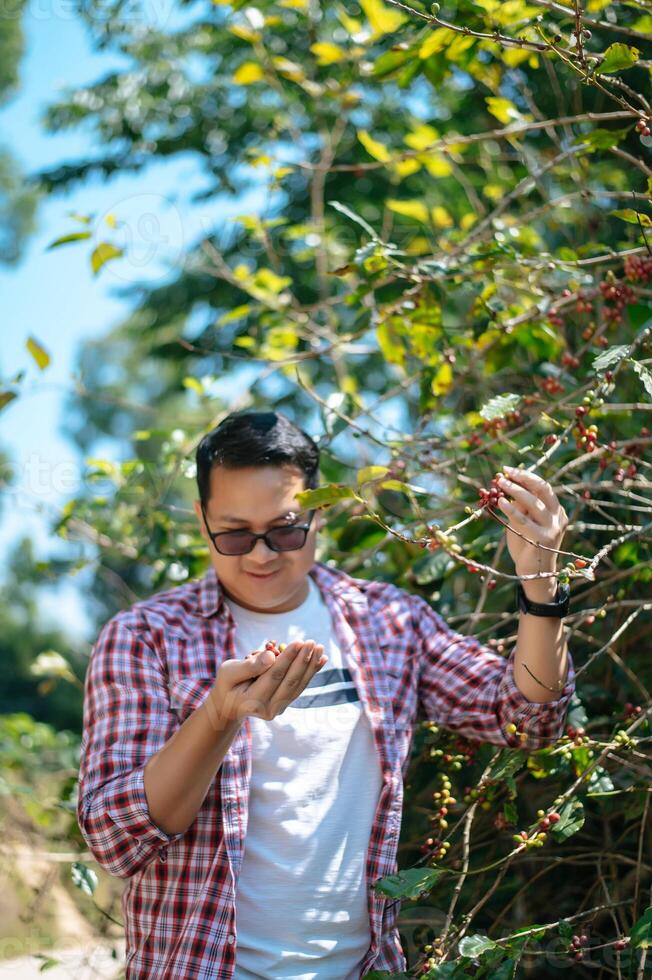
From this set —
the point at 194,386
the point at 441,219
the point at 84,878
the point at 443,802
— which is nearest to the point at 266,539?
the point at 443,802

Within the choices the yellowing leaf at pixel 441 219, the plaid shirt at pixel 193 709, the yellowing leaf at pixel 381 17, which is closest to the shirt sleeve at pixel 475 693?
the plaid shirt at pixel 193 709

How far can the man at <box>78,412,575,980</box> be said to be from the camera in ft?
5.47

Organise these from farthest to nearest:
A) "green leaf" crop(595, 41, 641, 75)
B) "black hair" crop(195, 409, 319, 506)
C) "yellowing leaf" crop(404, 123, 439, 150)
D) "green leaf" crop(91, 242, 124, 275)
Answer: "yellowing leaf" crop(404, 123, 439, 150) < "green leaf" crop(91, 242, 124, 275) < "black hair" crop(195, 409, 319, 506) < "green leaf" crop(595, 41, 641, 75)

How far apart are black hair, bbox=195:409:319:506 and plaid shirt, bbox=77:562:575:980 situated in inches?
9.2

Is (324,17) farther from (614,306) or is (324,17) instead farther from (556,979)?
(556,979)

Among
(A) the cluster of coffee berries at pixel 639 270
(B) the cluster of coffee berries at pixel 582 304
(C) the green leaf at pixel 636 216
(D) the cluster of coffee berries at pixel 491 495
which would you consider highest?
(C) the green leaf at pixel 636 216

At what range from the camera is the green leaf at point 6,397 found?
8.43 feet

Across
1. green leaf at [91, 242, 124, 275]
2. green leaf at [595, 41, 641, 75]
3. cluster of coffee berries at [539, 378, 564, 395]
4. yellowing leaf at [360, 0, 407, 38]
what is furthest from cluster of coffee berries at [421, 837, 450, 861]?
yellowing leaf at [360, 0, 407, 38]

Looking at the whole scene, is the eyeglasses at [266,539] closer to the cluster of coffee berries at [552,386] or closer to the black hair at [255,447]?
the black hair at [255,447]

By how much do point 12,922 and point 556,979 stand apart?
416 cm

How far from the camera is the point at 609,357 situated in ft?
5.63

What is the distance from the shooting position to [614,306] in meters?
2.19

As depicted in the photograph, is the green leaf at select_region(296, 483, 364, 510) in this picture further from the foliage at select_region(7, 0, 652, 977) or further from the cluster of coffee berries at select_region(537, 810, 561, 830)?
the cluster of coffee berries at select_region(537, 810, 561, 830)

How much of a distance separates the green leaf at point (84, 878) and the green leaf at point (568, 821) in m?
1.08
